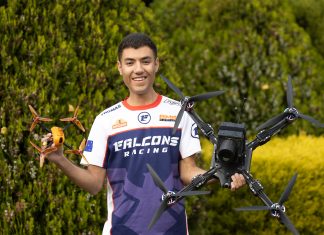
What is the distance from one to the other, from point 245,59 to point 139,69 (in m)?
4.98

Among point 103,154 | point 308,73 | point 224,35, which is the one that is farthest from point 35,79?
point 308,73

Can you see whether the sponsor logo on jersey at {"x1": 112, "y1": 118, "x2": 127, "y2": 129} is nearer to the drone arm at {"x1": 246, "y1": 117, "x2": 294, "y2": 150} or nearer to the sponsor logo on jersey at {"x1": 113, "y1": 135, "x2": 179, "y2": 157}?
the sponsor logo on jersey at {"x1": 113, "y1": 135, "x2": 179, "y2": 157}

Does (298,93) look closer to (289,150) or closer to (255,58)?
(255,58)

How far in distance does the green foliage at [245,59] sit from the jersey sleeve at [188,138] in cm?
449

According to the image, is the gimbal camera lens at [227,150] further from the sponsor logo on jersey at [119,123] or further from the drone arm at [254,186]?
the sponsor logo on jersey at [119,123]

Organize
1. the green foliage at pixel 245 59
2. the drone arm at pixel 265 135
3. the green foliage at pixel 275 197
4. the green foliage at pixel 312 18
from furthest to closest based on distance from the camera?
the green foliage at pixel 312 18 → the green foliage at pixel 245 59 → the green foliage at pixel 275 197 → the drone arm at pixel 265 135

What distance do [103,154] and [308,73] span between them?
17.9 ft

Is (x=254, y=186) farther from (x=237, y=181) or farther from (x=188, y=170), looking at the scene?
(x=188, y=170)

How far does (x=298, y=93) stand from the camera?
32.1ft

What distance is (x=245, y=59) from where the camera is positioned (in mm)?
9711

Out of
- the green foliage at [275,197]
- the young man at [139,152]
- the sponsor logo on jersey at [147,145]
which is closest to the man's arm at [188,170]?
the young man at [139,152]

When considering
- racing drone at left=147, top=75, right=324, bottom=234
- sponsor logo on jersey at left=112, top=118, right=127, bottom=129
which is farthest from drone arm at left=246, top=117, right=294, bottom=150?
sponsor logo on jersey at left=112, top=118, right=127, bottom=129

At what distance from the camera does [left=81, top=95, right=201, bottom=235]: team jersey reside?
484 cm

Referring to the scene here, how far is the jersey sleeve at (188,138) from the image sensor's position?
4941mm
